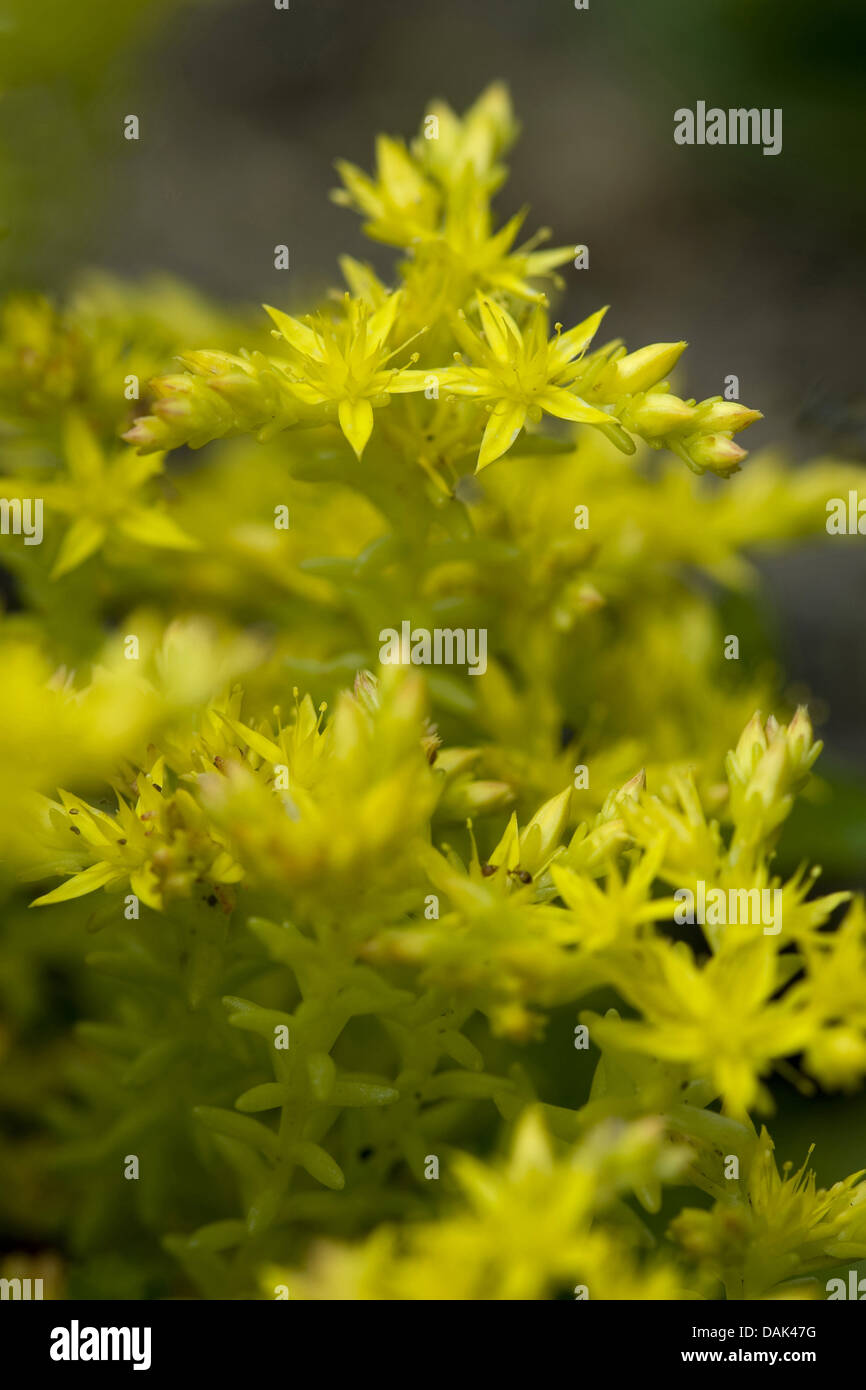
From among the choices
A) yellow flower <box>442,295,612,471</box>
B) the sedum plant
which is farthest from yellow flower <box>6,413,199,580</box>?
yellow flower <box>442,295,612,471</box>

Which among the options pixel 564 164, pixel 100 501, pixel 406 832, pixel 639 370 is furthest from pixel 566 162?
pixel 406 832

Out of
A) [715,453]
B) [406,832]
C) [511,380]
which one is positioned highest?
[511,380]

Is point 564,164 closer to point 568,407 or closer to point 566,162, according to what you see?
point 566,162

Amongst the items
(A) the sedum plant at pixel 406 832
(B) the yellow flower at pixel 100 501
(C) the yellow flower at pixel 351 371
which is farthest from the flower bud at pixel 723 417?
(B) the yellow flower at pixel 100 501

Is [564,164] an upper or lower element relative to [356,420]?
upper

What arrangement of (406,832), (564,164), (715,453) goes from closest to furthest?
(406,832), (715,453), (564,164)

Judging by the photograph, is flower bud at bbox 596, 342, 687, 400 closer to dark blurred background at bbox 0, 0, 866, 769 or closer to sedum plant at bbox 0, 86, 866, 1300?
sedum plant at bbox 0, 86, 866, 1300

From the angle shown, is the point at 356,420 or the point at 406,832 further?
the point at 356,420
